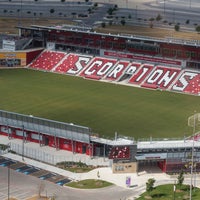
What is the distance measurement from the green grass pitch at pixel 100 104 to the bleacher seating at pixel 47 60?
4.16 m

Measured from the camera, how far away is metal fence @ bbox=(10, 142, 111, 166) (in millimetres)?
62394

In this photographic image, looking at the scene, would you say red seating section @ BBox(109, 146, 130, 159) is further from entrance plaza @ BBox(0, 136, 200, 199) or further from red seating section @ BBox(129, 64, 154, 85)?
red seating section @ BBox(129, 64, 154, 85)

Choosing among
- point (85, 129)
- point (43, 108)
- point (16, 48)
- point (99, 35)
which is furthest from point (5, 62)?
point (85, 129)

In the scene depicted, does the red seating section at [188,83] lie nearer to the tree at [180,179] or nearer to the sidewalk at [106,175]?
the sidewalk at [106,175]

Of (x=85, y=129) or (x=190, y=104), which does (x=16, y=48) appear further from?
(x=85, y=129)

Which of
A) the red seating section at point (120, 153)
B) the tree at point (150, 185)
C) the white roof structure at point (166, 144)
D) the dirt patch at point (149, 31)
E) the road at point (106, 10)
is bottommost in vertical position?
the tree at point (150, 185)

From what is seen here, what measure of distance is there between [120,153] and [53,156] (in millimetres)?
8615

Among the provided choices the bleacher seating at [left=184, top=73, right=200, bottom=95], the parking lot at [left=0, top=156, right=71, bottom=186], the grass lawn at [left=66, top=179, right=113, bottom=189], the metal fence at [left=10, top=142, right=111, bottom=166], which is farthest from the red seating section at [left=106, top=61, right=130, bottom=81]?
the grass lawn at [left=66, top=179, right=113, bottom=189]

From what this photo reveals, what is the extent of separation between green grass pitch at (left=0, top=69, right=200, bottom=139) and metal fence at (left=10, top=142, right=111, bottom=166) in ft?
18.0

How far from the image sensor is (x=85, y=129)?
62719mm

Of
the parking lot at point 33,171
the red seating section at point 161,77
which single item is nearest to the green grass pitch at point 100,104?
the red seating section at point 161,77

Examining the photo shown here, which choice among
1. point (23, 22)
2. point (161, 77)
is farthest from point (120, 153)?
point (23, 22)

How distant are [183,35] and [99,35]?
1704 inches

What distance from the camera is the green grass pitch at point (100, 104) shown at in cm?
7219
